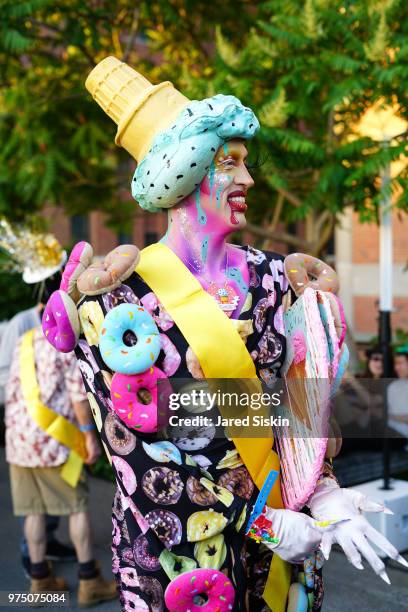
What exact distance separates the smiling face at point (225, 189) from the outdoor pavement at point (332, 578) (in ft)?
8.38

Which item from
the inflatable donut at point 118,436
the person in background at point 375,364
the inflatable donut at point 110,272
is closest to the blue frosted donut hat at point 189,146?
the inflatable donut at point 110,272

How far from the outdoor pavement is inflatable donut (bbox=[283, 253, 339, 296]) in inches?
90.9

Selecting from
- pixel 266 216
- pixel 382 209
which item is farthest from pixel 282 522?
pixel 266 216

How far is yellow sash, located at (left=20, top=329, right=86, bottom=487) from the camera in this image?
3.90m

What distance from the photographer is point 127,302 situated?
1.95 m

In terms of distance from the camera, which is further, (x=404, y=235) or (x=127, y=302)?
(x=404, y=235)

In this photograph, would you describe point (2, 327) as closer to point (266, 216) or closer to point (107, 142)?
point (107, 142)

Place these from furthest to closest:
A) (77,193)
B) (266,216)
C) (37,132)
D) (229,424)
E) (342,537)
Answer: (266,216)
(77,193)
(37,132)
(229,424)
(342,537)

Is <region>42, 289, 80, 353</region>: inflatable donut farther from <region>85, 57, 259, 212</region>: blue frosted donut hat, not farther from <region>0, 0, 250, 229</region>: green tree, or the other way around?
<region>0, 0, 250, 229</region>: green tree

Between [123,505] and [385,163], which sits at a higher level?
[385,163]

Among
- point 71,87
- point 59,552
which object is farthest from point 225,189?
point 71,87

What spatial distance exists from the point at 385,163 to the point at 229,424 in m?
3.05

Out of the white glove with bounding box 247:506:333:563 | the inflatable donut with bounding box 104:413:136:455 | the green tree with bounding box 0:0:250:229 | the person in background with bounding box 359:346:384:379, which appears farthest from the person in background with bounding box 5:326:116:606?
the person in background with bounding box 359:346:384:379

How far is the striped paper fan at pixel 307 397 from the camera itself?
1.87 metres
